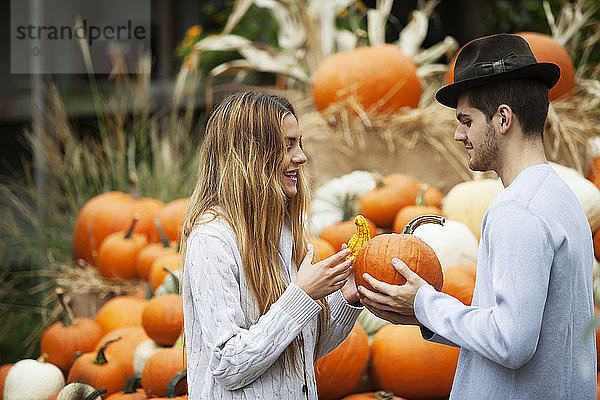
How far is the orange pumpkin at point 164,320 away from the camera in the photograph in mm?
2850

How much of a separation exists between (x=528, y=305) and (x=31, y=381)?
212 centimetres

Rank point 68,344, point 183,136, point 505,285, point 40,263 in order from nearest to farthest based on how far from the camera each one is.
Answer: point 505,285 < point 68,344 < point 40,263 < point 183,136

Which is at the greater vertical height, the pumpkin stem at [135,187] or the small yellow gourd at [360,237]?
the pumpkin stem at [135,187]

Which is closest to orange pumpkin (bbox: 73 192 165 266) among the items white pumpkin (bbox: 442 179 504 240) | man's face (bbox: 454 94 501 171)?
white pumpkin (bbox: 442 179 504 240)

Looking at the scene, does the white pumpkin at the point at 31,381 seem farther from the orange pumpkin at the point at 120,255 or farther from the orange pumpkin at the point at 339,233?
the orange pumpkin at the point at 339,233

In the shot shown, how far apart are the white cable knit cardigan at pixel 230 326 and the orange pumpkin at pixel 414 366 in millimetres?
790

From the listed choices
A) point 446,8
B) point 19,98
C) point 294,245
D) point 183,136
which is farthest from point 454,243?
point 19,98

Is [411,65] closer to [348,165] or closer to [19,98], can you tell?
[348,165]

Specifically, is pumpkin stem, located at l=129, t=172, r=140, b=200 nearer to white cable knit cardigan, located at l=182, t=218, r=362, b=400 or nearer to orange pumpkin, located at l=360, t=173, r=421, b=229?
orange pumpkin, located at l=360, t=173, r=421, b=229

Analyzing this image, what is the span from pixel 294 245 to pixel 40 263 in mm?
3184

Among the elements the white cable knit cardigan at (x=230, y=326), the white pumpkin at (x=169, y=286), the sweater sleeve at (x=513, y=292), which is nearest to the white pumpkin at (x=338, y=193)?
the white pumpkin at (x=169, y=286)

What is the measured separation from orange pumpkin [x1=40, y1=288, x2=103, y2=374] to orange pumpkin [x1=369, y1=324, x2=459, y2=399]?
1.35m

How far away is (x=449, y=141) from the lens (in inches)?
157

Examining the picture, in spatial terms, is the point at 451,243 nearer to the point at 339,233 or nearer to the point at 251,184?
A: the point at 339,233
